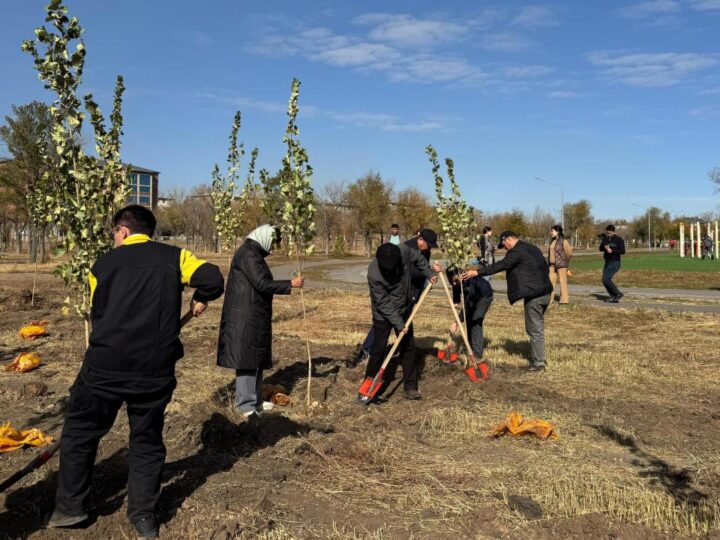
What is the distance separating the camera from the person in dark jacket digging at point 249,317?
5.62m

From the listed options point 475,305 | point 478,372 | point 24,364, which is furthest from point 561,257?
point 24,364

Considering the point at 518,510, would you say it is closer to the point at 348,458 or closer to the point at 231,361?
the point at 348,458

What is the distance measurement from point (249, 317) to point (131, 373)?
223 cm

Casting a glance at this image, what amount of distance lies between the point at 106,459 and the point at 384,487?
225cm

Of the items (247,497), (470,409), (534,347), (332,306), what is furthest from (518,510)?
(332,306)

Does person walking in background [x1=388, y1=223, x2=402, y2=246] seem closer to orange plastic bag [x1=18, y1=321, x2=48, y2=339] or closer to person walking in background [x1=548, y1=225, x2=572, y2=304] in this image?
person walking in background [x1=548, y1=225, x2=572, y2=304]

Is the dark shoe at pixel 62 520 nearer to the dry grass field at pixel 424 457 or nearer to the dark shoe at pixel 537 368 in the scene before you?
the dry grass field at pixel 424 457

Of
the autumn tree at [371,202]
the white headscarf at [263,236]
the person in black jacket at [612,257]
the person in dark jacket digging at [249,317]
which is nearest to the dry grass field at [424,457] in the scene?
the person in dark jacket digging at [249,317]

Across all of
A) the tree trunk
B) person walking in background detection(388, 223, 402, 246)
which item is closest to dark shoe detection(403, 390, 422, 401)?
person walking in background detection(388, 223, 402, 246)

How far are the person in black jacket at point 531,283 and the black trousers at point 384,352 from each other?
1.68 m

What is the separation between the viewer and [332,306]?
1600 cm

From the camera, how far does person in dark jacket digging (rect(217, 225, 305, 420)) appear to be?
5.62 meters

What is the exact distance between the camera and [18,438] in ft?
16.3

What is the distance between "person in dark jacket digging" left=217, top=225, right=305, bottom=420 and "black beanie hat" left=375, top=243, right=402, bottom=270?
1.00 meters
